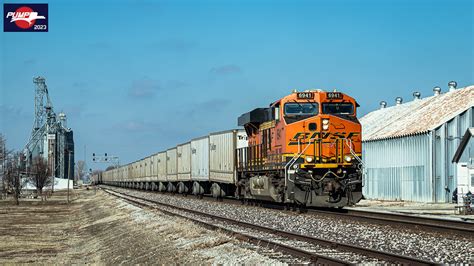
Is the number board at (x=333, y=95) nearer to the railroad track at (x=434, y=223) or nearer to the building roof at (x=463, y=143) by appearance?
the railroad track at (x=434, y=223)

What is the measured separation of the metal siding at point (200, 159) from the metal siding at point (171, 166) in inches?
284

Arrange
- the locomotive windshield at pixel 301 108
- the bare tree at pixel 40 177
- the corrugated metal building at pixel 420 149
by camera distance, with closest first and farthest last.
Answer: the locomotive windshield at pixel 301 108, the corrugated metal building at pixel 420 149, the bare tree at pixel 40 177

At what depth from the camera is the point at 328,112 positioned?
75.2 feet

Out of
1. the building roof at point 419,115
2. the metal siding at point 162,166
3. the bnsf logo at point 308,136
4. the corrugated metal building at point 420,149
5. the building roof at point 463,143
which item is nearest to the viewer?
the bnsf logo at point 308,136

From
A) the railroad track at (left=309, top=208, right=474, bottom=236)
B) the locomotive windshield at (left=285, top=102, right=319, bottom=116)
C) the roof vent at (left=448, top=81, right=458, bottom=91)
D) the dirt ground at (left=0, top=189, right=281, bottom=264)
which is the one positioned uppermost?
the roof vent at (left=448, top=81, right=458, bottom=91)

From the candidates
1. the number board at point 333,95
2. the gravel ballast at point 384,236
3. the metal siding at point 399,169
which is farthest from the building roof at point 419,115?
the gravel ballast at point 384,236

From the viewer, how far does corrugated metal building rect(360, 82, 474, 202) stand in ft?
120

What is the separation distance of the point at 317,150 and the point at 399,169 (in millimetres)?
19384

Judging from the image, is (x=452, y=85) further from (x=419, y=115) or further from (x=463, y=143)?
(x=463, y=143)

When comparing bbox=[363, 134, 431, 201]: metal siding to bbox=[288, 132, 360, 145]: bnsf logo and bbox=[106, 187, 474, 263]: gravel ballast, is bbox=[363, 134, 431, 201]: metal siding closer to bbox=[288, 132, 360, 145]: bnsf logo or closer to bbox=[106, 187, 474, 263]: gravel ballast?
bbox=[288, 132, 360, 145]: bnsf logo

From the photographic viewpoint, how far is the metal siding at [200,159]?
40.7m

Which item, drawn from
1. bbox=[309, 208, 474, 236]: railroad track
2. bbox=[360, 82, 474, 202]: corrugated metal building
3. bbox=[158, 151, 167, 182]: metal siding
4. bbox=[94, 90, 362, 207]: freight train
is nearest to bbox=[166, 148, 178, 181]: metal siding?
bbox=[158, 151, 167, 182]: metal siding

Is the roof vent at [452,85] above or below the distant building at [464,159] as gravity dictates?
above

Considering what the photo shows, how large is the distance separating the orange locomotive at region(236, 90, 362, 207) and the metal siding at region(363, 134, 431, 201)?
1554cm
